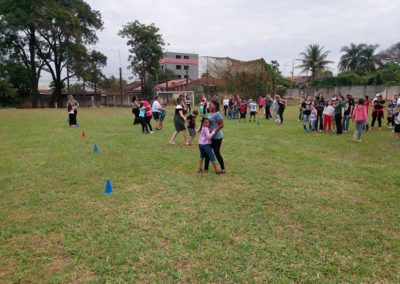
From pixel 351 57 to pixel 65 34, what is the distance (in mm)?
47457

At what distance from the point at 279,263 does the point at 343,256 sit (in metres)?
0.79

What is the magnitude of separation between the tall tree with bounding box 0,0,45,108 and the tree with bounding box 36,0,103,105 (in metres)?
0.75

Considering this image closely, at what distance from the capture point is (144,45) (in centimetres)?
4444

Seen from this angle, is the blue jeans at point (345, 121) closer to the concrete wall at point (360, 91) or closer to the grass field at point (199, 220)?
the grass field at point (199, 220)

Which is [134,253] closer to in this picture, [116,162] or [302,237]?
[302,237]

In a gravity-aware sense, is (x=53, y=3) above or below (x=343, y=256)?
above

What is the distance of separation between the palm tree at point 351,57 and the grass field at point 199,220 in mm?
53338

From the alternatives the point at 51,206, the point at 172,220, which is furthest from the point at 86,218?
the point at 172,220

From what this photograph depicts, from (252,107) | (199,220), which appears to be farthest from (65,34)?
(199,220)

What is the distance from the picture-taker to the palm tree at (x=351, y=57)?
176ft

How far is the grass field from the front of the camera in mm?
3303

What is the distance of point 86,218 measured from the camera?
4551 millimetres

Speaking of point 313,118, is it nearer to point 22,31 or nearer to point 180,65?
point 22,31

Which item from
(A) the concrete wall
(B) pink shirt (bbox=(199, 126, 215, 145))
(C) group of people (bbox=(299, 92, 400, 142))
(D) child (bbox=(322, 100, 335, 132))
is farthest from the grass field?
(A) the concrete wall
